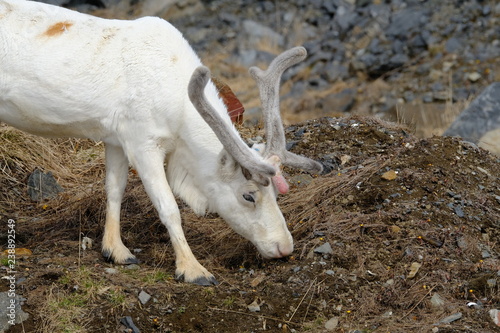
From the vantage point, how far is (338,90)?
17.4 meters

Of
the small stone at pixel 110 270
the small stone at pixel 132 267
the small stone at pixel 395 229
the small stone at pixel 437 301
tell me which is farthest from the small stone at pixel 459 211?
the small stone at pixel 110 270

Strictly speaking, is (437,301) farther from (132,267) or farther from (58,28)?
(58,28)

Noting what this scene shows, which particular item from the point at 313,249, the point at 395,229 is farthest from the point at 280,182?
the point at 395,229

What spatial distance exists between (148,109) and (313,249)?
5.91ft

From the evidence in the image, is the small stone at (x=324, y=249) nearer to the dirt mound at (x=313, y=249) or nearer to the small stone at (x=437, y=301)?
the dirt mound at (x=313, y=249)

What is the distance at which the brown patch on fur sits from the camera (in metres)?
6.53

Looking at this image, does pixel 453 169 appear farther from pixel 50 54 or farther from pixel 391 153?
pixel 50 54

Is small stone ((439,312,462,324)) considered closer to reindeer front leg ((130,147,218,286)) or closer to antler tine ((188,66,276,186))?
antler tine ((188,66,276,186))

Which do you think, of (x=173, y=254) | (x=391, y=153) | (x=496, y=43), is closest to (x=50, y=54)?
(x=173, y=254)

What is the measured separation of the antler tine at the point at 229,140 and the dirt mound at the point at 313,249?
2.99ft

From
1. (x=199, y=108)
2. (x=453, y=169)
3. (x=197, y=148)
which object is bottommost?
(x=453, y=169)

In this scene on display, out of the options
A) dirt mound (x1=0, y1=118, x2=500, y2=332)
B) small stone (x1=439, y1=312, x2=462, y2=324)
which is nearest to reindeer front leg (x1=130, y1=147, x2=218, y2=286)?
dirt mound (x1=0, y1=118, x2=500, y2=332)

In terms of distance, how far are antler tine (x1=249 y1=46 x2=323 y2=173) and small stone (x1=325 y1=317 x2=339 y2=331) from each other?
4.31 ft

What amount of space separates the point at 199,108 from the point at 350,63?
12.9 metres
